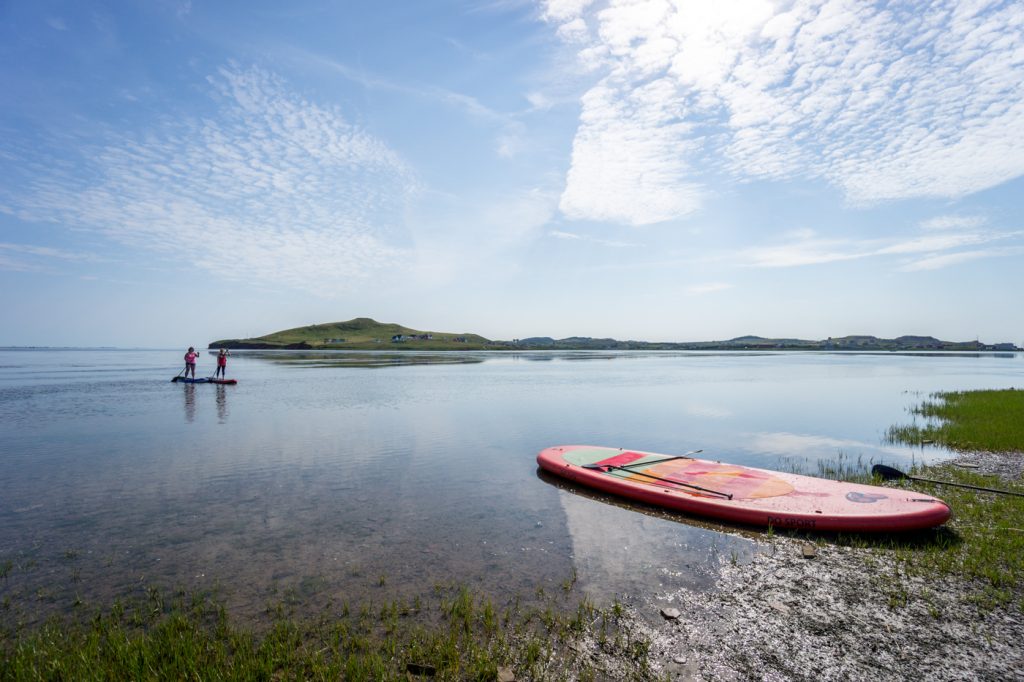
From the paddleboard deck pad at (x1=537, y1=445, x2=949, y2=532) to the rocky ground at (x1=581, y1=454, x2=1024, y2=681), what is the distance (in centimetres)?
144

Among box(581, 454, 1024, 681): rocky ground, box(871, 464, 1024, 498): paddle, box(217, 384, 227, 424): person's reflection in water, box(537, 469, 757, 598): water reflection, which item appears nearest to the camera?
box(581, 454, 1024, 681): rocky ground

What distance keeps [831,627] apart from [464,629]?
15.3 ft

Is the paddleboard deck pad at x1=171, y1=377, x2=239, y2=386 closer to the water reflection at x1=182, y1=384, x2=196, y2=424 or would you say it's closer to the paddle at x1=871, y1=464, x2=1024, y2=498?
the water reflection at x1=182, y1=384, x2=196, y2=424

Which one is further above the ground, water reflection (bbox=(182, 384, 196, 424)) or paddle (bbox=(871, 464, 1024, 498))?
water reflection (bbox=(182, 384, 196, 424))

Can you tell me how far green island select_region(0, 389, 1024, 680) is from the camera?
5.51m

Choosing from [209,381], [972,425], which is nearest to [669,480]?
[972,425]

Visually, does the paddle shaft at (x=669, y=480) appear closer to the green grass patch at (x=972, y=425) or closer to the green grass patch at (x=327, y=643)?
the green grass patch at (x=327, y=643)

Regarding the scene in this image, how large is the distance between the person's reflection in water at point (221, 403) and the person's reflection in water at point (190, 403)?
1109 mm

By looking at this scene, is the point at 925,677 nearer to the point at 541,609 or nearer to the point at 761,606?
the point at 761,606

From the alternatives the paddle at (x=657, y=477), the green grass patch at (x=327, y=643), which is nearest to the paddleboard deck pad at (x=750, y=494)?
the paddle at (x=657, y=477)

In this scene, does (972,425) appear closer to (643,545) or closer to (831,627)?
(643,545)

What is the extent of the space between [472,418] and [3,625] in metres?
19.0

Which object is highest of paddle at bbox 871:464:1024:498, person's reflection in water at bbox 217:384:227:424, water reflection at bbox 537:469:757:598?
person's reflection in water at bbox 217:384:227:424

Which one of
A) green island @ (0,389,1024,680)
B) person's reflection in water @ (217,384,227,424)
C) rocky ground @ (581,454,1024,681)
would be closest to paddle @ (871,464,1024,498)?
green island @ (0,389,1024,680)
